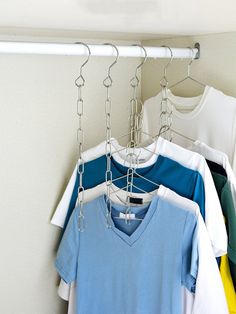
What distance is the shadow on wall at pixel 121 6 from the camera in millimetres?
602

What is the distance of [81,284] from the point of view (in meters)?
1.10

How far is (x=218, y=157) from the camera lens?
3.25 ft

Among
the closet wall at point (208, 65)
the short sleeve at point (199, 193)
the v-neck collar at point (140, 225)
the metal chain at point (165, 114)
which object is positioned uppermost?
the closet wall at point (208, 65)

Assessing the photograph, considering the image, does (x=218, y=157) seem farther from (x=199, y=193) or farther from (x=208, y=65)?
(x=208, y=65)

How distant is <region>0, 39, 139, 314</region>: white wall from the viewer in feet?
3.54

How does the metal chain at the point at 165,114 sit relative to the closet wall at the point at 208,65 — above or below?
below

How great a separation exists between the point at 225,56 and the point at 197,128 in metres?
0.18

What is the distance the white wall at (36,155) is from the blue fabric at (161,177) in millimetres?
107

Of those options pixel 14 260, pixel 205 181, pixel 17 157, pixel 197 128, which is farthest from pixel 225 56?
pixel 14 260

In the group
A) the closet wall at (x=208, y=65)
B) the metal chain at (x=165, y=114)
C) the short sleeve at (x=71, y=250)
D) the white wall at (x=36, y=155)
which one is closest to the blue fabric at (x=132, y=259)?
the short sleeve at (x=71, y=250)

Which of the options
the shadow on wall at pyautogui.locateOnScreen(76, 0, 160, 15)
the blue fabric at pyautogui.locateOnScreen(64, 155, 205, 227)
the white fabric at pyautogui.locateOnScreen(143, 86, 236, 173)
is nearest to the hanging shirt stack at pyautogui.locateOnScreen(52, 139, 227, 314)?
the blue fabric at pyautogui.locateOnScreen(64, 155, 205, 227)

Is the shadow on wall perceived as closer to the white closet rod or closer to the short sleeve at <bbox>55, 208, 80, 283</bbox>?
the white closet rod

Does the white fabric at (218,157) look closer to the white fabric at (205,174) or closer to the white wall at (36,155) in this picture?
the white fabric at (205,174)

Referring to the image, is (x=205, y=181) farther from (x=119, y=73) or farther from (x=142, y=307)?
(x=119, y=73)
